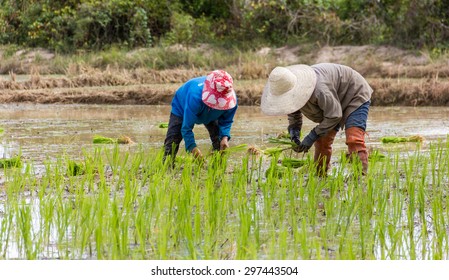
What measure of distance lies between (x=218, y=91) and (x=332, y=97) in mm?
760

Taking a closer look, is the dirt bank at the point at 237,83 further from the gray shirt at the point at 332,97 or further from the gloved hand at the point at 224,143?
the gray shirt at the point at 332,97

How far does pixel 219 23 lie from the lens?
19.8m

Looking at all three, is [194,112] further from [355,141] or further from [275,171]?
[355,141]

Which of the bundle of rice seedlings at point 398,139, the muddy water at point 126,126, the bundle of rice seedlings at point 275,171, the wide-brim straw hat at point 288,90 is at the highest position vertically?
the wide-brim straw hat at point 288,90

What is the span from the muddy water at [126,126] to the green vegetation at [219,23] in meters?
5.47

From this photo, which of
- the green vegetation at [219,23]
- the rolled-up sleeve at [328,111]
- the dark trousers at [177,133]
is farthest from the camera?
the green vegetation at [219,23]

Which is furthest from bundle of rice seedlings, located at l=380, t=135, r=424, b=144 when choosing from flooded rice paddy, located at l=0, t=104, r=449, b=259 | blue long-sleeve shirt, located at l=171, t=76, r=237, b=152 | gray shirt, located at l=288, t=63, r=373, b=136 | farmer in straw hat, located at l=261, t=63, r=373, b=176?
blue long-sleeve shirt, located at l=171, t=76, r=237, b=152

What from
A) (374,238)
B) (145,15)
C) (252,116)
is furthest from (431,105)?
(145,15)

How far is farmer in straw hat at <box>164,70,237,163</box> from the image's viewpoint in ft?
18.6

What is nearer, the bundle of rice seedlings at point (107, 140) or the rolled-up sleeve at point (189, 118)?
the rolled-up sleeve at point (189, 118)

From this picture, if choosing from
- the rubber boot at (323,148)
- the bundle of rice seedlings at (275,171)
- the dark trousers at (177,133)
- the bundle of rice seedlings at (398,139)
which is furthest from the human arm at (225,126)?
the bundle of rice seedlings at (398,139)

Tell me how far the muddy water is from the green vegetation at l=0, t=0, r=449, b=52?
17.9 feet

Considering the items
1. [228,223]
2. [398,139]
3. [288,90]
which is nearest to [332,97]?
[288,90]

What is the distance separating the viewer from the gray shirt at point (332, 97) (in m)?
5.36
